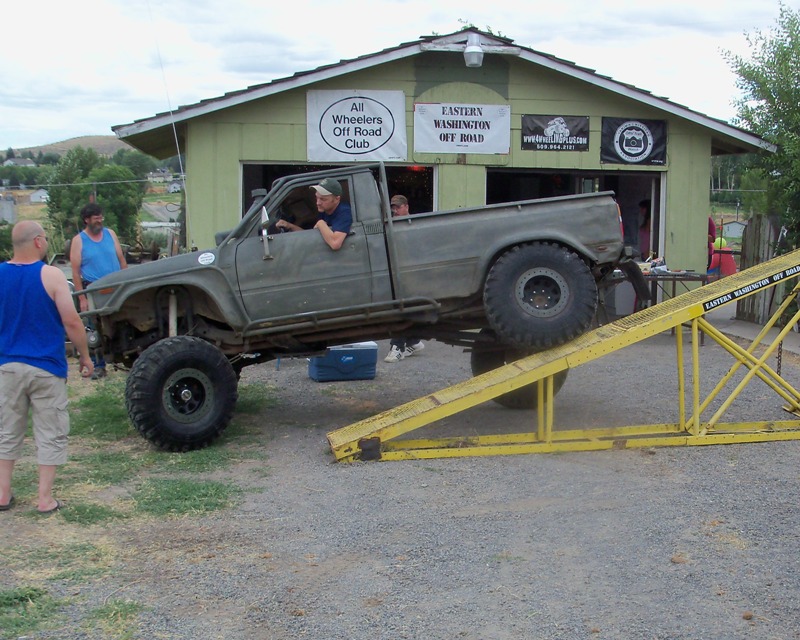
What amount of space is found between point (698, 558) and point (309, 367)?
6437 millimetres

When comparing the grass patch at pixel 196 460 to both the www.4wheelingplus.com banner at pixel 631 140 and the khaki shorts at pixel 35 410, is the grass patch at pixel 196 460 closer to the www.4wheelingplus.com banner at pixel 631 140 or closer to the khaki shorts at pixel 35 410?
the khaki shorts at pixel 35 410

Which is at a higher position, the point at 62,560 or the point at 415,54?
the point at 415,54

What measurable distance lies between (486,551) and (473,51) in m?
8.73

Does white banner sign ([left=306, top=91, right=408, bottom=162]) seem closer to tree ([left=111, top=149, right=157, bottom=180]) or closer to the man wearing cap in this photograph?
the man wearing cap

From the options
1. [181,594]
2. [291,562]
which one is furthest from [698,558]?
[181,594]

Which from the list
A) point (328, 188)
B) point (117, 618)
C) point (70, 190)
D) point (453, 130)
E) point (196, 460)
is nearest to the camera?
point (117, 618)

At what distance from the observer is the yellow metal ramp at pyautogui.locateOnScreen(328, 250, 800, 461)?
23.8ft

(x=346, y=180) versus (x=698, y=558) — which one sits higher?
(x=346, y=180)

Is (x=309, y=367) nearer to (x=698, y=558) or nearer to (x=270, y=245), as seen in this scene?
(x=270, y=245)

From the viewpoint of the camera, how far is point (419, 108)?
1312 centimetres

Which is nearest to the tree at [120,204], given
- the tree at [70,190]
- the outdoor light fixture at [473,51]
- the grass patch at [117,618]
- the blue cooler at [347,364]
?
the tree at [70,190]

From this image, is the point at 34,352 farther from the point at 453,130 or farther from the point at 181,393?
the point at 453,130

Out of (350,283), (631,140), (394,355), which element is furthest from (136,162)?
(350,283)

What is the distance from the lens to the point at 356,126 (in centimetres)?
1303
